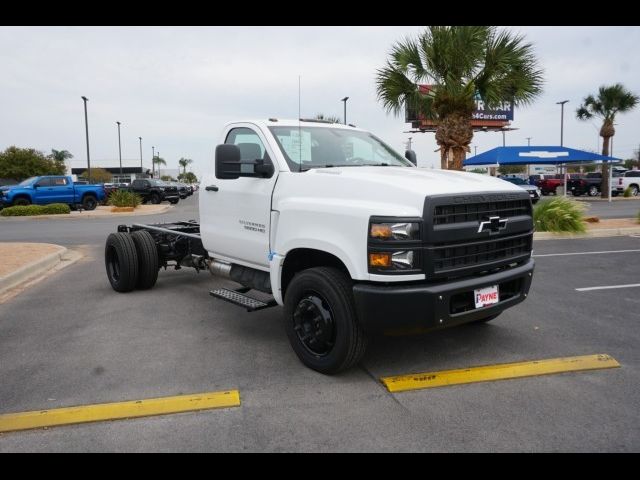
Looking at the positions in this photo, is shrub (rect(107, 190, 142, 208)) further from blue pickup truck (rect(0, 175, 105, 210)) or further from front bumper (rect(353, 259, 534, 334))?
front bumper (rect(353, 259, 534, 334))

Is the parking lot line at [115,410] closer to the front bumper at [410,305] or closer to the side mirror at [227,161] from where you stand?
the front bumper at [410,305]

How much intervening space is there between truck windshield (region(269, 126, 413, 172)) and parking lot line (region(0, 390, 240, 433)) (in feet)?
6.68

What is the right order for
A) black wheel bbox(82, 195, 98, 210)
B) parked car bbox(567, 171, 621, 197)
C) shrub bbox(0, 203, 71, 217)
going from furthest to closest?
parked car bbox(567, 171, 621, 197), black wheel bbox(82, 195, 98, 210), shrub bbox(0, 203, 71, 217)

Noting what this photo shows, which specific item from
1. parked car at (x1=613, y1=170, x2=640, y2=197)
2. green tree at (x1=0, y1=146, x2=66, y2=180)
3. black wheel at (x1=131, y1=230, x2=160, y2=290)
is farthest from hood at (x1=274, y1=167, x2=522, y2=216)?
green tree at (x1=0, y1=146, x2=66, y2=180)

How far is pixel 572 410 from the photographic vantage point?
3445 millimetres

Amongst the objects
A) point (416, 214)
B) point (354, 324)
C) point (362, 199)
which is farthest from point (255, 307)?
point (416, 214)

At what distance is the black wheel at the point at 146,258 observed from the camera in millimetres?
7035

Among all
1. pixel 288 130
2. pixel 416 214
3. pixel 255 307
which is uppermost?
pixel 288 130

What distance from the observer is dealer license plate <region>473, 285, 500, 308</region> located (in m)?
3.94

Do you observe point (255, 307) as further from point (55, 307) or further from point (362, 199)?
point (55, 307)

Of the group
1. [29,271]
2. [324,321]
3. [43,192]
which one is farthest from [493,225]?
[43,192]

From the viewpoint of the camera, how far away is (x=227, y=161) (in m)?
4.53

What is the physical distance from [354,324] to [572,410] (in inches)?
60.2

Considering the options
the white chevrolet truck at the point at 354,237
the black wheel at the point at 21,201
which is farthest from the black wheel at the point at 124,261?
the black wheel at the point at 21,201
